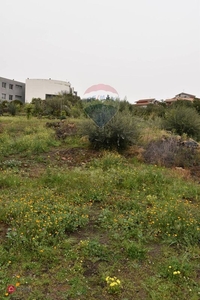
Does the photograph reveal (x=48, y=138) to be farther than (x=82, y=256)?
Yes

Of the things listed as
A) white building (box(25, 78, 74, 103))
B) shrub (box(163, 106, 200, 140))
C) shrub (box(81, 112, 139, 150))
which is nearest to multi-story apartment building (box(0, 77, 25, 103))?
white building (box(25, 78, 74, 103))

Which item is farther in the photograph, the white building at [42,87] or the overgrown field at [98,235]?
the white building at [42,87]

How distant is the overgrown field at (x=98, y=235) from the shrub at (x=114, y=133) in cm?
215

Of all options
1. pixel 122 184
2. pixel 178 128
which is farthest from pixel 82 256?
pixel 178 128

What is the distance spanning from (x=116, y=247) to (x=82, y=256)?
42 centimetres

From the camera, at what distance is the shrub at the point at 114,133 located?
7.71m

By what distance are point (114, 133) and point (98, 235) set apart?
Result: 4668 millimetres

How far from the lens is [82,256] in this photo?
112 inches

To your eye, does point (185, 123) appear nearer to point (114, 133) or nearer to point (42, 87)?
point (114, 133)

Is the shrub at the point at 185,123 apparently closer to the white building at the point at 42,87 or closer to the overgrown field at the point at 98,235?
the overgrown field at the point at 98,235

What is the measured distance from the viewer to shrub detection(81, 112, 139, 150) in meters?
7.71

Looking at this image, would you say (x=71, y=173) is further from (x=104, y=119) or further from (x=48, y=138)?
(x=48, y=138)

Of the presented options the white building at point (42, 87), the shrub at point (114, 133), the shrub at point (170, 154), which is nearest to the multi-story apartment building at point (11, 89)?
the white building at point (42, 87)

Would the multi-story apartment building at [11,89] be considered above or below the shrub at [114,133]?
above
